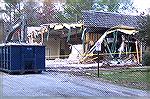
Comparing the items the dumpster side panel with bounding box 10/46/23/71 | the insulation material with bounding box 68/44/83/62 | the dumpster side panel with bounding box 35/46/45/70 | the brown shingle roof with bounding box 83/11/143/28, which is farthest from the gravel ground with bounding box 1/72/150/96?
the insulation material with bounding box 68/44/83/62

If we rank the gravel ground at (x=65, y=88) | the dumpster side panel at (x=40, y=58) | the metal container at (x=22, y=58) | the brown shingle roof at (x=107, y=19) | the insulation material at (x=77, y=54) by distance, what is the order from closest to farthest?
the gravel ground at (x=65, y=88)
the brown shingle roof at (x=107, y=19)
the metal container at (x=22, y=58)
the dumpster side panel at (x=40, y=58)
the insulation material at (x=77, y=54)

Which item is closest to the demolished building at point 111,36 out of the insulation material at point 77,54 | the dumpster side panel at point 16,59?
the insulation material at point 77,54

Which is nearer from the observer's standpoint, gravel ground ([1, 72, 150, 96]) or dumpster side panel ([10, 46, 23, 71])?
gravel ground ([1, 72, 150, 96])

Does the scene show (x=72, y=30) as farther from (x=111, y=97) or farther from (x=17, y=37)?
(x=111, y=97)

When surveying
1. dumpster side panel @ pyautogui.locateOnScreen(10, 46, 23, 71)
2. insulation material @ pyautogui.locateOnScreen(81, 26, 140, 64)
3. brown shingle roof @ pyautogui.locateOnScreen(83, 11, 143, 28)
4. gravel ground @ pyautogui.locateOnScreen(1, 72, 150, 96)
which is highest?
brown shingle roof @ pyautogui.locateOnScreen(83, 11, 143, 28)

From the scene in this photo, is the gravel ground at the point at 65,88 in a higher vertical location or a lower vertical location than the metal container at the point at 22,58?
lower

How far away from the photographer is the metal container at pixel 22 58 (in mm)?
10883

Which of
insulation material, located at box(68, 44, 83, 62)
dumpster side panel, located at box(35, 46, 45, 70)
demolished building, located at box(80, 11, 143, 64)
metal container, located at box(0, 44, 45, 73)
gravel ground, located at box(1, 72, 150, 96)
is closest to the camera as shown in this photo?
gravel ground, located at box(1, 72, 150, 96)

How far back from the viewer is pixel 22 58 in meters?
11.0

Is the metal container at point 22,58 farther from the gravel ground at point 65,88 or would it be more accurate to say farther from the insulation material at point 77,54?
the gravel ground at point 65,88

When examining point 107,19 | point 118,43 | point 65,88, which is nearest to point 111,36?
point 118,43

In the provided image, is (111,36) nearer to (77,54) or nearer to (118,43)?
(118,43)

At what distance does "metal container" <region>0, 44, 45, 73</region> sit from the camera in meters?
10.9

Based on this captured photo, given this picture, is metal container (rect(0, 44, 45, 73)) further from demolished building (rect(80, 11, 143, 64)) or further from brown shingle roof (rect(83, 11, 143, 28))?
brown shingle roof (rect(83, 11, 143, 28))
